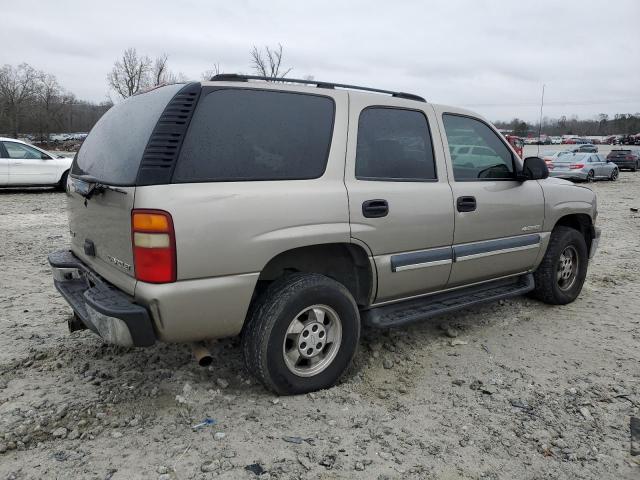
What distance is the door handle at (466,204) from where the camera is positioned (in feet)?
12.3

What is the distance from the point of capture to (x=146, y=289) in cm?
261

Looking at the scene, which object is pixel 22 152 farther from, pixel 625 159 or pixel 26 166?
pixel 625 159

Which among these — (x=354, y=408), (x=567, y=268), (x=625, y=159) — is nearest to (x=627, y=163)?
(x=625, y=159)

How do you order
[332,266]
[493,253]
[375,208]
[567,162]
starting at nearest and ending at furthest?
[375,208]
[332,266]
[493,253]
[567,162]

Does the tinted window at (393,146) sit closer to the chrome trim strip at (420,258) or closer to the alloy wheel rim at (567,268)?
the chrome trim strip at (420,258)

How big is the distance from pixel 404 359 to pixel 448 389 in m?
0.51

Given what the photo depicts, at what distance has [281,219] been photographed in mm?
2881

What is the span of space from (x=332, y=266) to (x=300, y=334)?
557 millimetres

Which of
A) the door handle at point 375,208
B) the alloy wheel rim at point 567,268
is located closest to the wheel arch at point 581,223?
the alloy wheel rim at point 567,268

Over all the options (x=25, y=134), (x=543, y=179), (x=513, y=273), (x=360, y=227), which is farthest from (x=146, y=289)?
(x=25, y=134)

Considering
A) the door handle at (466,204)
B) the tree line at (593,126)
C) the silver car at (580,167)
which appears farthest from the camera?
the tree line at (593,126)

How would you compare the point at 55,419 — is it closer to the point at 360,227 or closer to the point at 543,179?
the point at 360,227

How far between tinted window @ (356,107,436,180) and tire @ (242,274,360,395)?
83 centimetres

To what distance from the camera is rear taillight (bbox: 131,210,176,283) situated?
2557 mm
